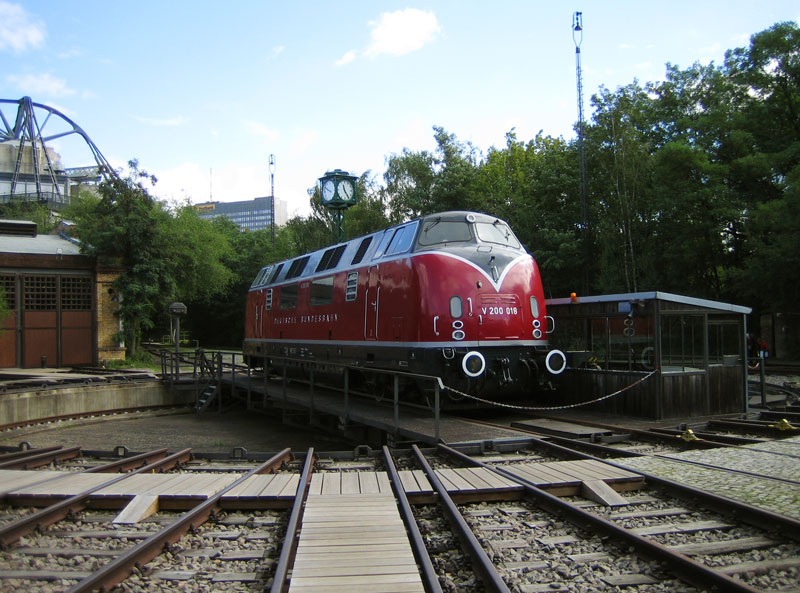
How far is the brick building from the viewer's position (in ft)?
79.3

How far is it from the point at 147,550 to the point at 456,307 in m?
6.72

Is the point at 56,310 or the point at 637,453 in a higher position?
the point at 56,310

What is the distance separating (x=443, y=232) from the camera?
11.1 metres

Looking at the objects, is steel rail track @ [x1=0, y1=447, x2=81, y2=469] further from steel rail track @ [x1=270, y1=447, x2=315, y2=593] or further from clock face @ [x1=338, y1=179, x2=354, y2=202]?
clock face @ [x1=338, y1=179, x2=354, y2=202]

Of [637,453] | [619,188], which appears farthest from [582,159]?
[637,453]

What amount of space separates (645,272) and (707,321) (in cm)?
1560

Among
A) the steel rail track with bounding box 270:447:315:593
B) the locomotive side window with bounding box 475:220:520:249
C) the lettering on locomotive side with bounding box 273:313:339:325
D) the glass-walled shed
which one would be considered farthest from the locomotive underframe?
the steel rail track with bounding box 270:447:315:593

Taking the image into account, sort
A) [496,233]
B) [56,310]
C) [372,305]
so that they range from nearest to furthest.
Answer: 1. [496,233]
2. [372,305]
3. [56,310]

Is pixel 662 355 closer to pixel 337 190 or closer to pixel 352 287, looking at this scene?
pixel 352 287

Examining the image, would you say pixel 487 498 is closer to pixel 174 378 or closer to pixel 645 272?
pixel 174 378

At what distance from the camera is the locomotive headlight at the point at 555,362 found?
36.0 feet

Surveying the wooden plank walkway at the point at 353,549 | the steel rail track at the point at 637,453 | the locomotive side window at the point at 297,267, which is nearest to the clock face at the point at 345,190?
the locomotive side window at the point at 297,267

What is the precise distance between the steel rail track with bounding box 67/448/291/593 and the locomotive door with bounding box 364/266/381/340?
5.59 meters

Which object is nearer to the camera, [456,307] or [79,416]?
[456,307]
